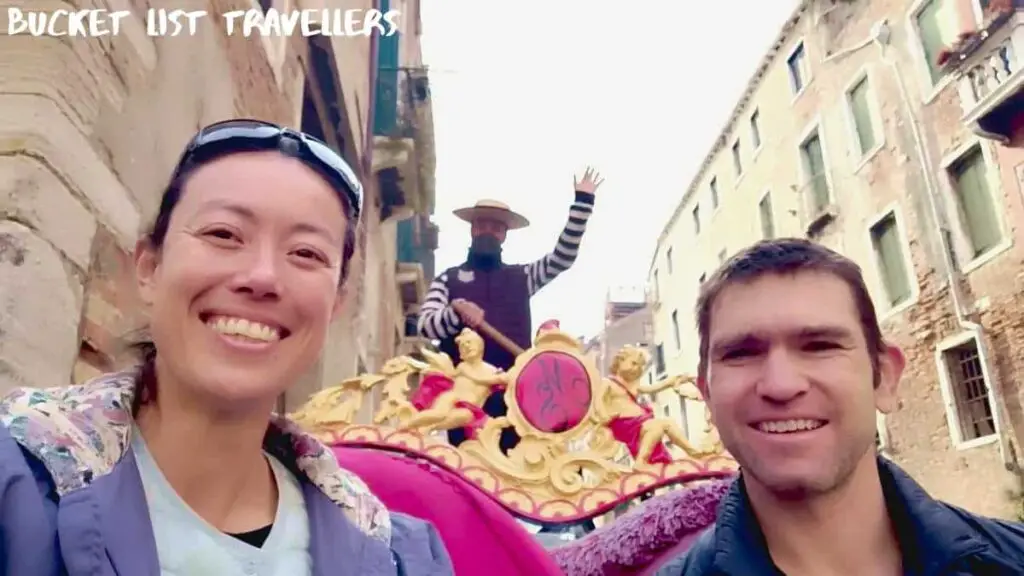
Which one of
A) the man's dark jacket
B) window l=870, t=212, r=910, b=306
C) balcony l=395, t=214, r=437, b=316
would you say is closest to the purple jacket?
the man's dark jacket

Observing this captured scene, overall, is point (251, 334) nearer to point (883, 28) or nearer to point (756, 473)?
point (756, 473)

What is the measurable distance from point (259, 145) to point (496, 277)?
1544 millimetres

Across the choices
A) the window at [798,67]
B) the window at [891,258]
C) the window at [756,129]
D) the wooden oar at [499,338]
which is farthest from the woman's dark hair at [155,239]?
the window at [756,129]

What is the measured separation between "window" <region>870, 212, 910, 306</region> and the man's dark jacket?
513 centimetres

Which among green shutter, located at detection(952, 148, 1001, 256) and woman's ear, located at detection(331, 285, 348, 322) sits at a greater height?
green shutter, located at detection(952, 148, 1001, 256)

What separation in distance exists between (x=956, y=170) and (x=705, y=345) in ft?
16.2

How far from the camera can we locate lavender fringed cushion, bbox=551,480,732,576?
137 cm

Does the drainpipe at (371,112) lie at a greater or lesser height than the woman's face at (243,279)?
greater

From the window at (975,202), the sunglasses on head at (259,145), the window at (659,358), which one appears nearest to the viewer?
the sunglasses on head at (259,145)

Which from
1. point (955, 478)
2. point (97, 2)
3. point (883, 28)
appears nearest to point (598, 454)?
point (97, 2)

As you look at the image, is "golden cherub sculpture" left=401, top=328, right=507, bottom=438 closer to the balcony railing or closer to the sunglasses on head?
the sunglasses on head

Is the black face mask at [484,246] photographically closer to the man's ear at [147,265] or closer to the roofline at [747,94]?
the man's ear at [147,265]

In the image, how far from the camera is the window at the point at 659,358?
39.4ft

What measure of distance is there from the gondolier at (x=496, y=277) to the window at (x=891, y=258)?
4277 mm
